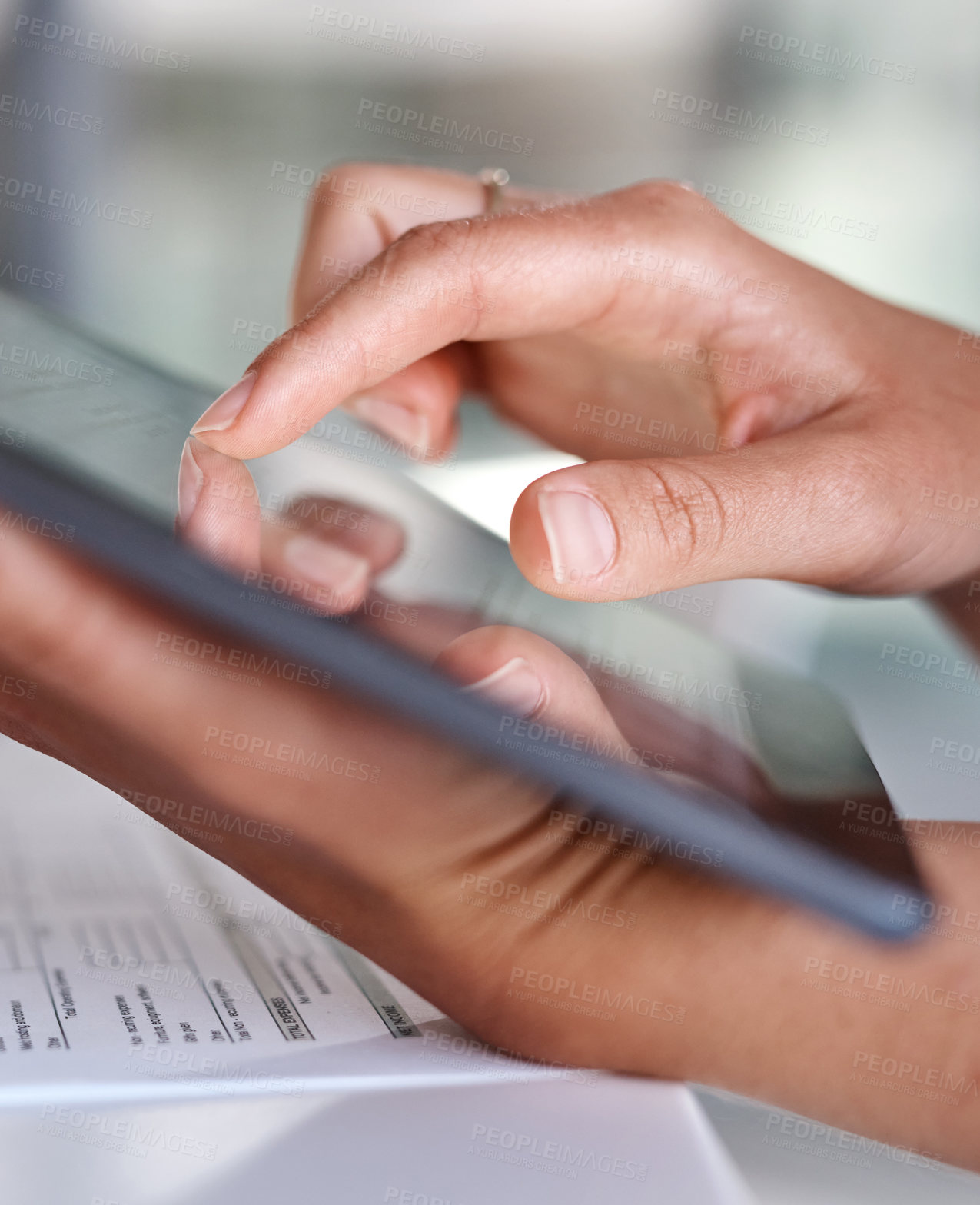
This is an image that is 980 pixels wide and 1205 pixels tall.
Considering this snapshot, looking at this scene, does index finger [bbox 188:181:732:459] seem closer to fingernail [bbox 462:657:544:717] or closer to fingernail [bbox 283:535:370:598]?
fingernail [bbox 283:535:370:598]

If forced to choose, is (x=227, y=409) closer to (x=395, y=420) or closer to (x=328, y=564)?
(x=328, y=564)

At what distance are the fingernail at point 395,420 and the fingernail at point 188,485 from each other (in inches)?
9.7

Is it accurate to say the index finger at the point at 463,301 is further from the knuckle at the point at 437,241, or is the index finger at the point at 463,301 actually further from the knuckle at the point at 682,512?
the knuckle at the point at 682,512

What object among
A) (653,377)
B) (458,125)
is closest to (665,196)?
(653,377)

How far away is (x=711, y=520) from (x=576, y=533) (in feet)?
0.25

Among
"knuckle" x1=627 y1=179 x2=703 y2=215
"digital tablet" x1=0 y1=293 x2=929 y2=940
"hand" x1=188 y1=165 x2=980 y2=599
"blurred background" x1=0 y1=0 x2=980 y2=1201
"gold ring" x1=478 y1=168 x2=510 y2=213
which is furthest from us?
"blurred background" x1=0 y1=0 x2=980 y2=1201

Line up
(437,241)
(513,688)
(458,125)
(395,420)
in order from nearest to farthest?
(513,688)
(437,241)
(395,420)
(458,125)

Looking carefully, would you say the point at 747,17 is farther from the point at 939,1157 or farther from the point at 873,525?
the point at 939,1157

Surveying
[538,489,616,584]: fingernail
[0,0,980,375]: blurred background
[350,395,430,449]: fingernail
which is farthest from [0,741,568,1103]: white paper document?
[0,0,980,375]: blurred background

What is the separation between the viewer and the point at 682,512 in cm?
41

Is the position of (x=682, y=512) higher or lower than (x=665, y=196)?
lower

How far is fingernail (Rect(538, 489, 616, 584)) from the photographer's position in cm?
37

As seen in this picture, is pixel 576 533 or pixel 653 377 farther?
pixel 653 377

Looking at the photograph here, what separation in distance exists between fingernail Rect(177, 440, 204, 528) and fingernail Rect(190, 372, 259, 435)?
0.5 inches
